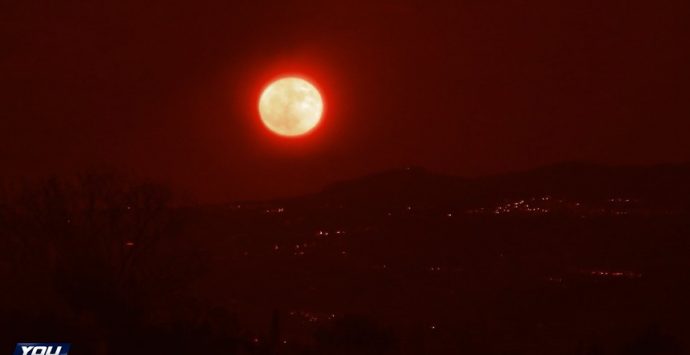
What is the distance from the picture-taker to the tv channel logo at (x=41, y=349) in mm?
19438

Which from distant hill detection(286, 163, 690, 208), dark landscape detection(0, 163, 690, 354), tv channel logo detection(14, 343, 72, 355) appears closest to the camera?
tv channel logo detection(14, 343, 72, 355)

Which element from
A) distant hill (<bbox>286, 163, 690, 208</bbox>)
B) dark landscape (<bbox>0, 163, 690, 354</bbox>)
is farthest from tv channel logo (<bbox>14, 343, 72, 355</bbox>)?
distant hill (<bbox>286, 163, 690, 208</bbox>)

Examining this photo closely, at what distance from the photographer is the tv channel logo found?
19438 millimetres

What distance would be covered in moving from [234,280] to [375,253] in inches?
523

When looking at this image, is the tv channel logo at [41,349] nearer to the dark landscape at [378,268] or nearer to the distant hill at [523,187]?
the dark landscape at [378,268]

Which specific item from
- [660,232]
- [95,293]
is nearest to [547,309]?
[660,232]

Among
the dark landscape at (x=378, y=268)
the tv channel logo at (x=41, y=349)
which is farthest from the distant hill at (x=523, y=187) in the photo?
the tv channel logo at (x=41, y=349)

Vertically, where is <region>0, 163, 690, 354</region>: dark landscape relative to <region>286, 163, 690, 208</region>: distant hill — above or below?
below

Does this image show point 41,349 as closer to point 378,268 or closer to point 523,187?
point 378,268

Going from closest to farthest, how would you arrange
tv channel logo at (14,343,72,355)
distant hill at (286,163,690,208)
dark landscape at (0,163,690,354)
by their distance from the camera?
tv channel logo at (14,343,72,355) < dark landscape at (0,163,690,354) < distant hill at (286,163,690,208)

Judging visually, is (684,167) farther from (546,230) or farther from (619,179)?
(546,230)

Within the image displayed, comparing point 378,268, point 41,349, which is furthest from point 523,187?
point 41,349

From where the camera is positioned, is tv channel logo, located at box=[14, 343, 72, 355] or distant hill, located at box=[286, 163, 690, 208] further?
distant hill, located at box=[286, 163, 690, 208]

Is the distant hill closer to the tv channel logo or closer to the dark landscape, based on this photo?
the dark landscape
